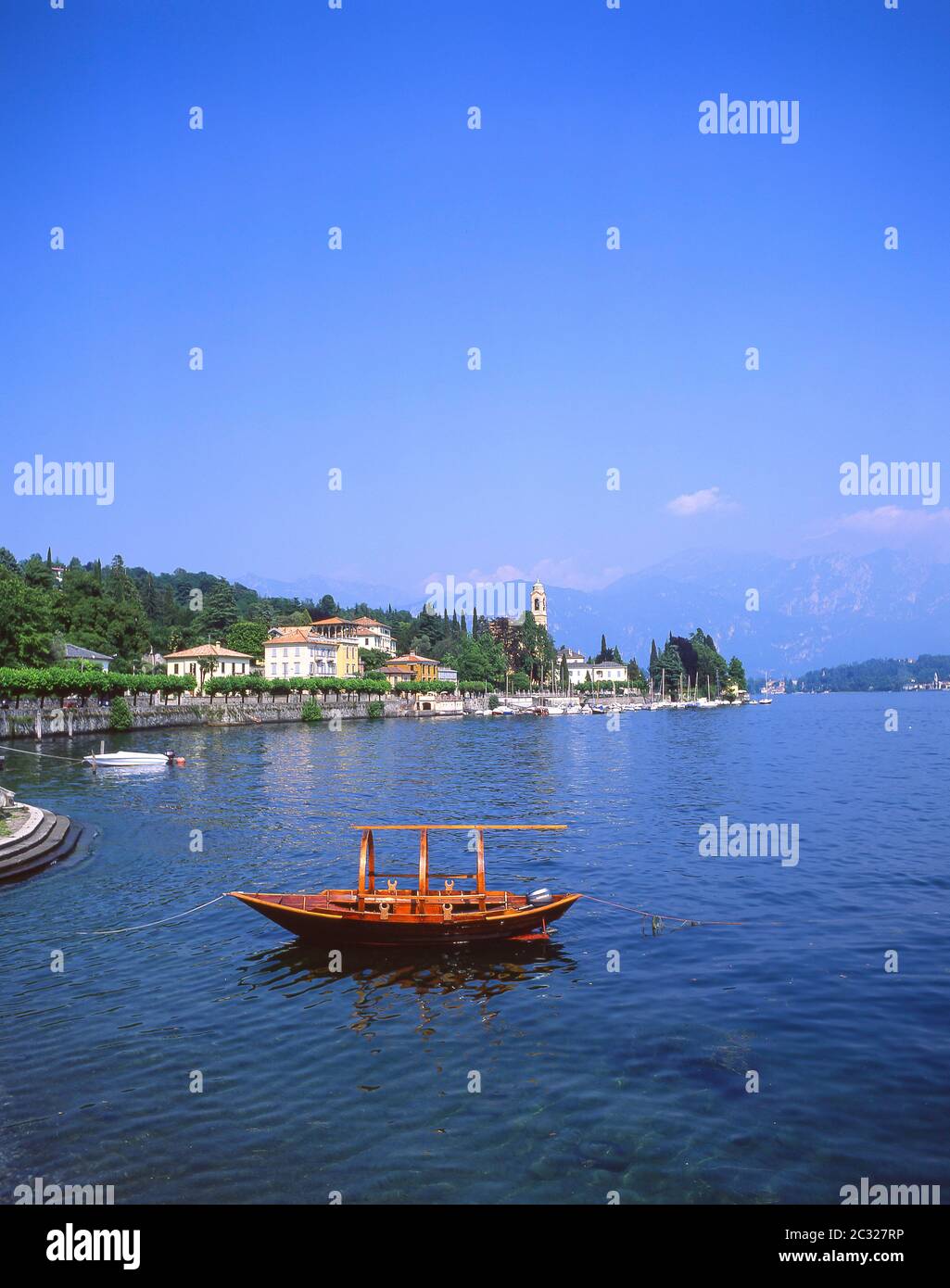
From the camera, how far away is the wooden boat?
24.0 meters

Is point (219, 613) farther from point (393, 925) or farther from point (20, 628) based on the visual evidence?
point (393, 925)

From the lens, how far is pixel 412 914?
24406 mm

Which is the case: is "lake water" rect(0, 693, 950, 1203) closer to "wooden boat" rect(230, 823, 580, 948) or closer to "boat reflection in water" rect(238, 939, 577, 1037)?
"boat reflection in water" rect(238, 939, 577, 1037)

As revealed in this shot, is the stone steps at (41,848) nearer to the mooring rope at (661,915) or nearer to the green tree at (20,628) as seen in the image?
the mooring rope at (661,915)

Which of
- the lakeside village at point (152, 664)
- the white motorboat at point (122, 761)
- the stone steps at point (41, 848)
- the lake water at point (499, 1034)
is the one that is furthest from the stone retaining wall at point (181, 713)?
the lake water at point (499, 1034)

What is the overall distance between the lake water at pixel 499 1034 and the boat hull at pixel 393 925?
23.5 inches

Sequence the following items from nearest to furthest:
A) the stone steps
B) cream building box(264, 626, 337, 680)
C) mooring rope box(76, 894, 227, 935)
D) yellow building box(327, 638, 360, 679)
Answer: mooring rope box(76, 894, 227, 935) → the stone steps → cream building box(264, 626, 337, 680) → yellow building box(327, 638, 360, 679)

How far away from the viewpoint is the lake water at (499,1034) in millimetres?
14359

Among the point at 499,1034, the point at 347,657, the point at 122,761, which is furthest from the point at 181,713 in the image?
the point at 499,1034

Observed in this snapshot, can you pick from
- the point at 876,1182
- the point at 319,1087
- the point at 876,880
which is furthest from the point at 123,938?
the point at 876,880

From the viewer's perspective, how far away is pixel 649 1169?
46.6ft

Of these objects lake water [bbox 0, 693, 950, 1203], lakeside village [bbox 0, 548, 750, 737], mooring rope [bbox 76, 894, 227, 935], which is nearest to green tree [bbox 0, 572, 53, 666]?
lakeside village [bbox 0, 548, 750, 737]

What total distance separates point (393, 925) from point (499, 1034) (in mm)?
5085
